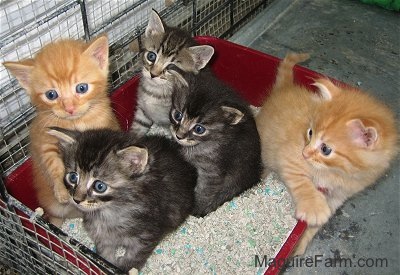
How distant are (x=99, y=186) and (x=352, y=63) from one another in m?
1.90

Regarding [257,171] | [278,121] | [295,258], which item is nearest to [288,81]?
[278,121]

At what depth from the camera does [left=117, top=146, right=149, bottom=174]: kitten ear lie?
1315 millimetres

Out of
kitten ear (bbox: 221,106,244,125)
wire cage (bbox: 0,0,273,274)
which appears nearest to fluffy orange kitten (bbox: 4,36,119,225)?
wire cage (bbox: 0,0,273,274)

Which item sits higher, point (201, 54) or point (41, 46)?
point (201, 54)

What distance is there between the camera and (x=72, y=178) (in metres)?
1.38

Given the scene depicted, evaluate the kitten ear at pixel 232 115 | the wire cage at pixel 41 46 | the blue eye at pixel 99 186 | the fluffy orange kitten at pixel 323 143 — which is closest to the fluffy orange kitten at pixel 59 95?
the wire cage at pixel 41 46

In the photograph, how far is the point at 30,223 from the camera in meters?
1.46

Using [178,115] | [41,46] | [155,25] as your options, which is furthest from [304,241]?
[41,46]

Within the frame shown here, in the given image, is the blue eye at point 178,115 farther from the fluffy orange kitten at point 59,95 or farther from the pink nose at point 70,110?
the pink nose at point 70,110

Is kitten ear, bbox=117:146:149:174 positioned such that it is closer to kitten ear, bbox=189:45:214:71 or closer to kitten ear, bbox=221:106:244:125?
kitten ear, bbox=221:106:244:125

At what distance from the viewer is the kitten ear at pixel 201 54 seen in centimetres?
187

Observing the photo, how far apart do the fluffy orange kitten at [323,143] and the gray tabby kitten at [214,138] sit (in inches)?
5.0

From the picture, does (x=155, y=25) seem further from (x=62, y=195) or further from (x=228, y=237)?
Answer: (x=228, y=237)

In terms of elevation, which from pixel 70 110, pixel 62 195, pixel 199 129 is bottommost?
pixel 62 195
